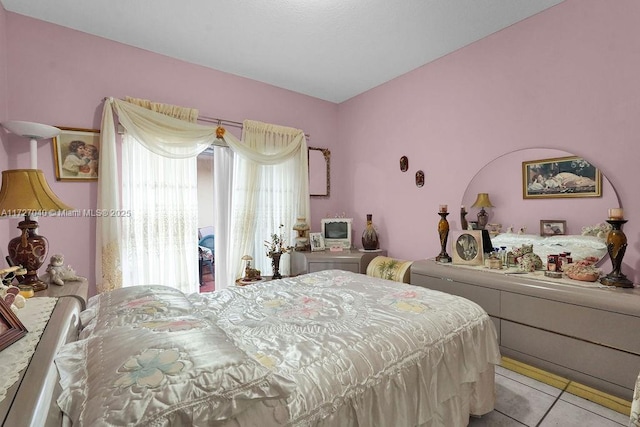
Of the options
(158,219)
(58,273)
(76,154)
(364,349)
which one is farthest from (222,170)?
(364,349)

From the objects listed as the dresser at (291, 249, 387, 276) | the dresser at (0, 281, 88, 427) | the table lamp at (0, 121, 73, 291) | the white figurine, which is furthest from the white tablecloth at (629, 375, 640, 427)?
the white figurine

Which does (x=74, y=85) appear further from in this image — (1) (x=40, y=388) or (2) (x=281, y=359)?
(2) (x=281, y=359)

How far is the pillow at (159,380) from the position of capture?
2.27 feet

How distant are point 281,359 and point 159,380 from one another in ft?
1.39

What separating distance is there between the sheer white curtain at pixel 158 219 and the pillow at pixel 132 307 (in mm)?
1197

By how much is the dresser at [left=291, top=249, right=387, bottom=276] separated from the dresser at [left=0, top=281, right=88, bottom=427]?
2.29m

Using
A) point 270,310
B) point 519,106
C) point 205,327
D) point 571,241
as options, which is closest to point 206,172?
point 270,310

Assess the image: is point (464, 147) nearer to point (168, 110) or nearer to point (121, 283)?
point (168, 110)

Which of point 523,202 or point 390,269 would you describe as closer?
point 523,202

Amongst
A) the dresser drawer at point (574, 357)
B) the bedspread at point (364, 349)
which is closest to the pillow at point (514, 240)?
the dresser drawer at point (574, 357)

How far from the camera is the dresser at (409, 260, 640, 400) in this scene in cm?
163

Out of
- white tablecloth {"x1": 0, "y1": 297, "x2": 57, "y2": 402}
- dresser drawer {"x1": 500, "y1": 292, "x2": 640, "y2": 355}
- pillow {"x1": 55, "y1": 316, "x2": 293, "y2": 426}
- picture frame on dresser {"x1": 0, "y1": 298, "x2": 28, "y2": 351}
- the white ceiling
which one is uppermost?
the white ceiling

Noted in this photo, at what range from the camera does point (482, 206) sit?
8.79 feet

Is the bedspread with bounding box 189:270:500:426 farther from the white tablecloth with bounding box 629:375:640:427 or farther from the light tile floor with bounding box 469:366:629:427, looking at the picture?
the white tablecloth with bounding box 629:375:640:427
